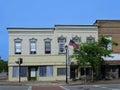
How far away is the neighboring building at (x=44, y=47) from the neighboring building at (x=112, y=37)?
1284 mm

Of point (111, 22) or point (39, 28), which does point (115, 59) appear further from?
point (39, 28)

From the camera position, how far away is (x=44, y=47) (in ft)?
188

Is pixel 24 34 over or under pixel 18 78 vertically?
over

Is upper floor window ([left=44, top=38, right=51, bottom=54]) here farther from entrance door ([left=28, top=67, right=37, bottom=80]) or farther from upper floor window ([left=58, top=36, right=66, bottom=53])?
entrance door ([left=28, top=67, right=37, bottom=80])

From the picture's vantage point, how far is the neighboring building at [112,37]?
5678cm

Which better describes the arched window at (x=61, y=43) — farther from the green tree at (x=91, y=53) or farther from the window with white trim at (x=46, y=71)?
the green tree at (x=91, y=53)

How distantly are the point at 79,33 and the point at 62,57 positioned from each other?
4.59 m

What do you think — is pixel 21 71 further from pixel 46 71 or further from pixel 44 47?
pixel 44 47

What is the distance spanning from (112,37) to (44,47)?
10621mm

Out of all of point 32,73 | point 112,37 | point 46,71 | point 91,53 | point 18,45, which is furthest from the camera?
point 32,73

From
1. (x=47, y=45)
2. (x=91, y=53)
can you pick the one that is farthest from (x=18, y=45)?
(x=91, y=53)

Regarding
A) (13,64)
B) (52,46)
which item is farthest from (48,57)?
(13,64)

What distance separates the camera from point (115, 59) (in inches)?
2247

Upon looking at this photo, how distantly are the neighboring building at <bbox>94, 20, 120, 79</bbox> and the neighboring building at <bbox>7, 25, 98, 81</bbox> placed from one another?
1.28m
